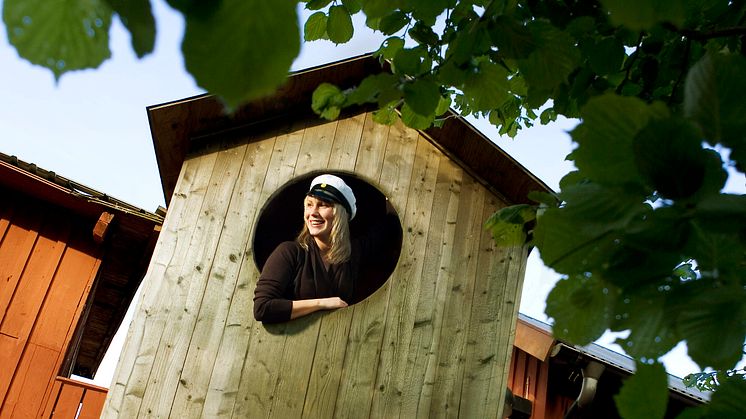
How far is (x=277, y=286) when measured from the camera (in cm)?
415

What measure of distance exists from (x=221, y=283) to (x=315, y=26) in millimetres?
2450

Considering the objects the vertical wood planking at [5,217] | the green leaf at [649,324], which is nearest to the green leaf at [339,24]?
the green leaf at [649,324]

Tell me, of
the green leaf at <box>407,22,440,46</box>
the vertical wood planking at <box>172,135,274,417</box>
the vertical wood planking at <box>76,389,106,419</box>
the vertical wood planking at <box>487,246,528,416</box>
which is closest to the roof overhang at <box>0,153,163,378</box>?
the vertical wood planking at <box>76,389,106,419</box>

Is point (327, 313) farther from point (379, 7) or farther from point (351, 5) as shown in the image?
point (379, 7)

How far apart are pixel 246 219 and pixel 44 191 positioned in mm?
1836

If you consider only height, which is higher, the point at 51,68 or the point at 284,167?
the point at 284,167

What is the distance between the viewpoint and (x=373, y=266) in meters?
4.37

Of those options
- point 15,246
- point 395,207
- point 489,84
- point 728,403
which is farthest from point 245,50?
point 15,246

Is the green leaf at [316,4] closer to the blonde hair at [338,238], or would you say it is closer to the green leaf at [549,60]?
the green leaf at [549,60]

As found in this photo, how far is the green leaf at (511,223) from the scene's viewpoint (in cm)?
178

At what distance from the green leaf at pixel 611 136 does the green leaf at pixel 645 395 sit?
24 centimetres

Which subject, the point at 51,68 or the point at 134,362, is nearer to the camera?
the point at 51,68

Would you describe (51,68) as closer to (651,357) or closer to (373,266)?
(651,357)

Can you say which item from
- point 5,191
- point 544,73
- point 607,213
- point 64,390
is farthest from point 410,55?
point 5,191
